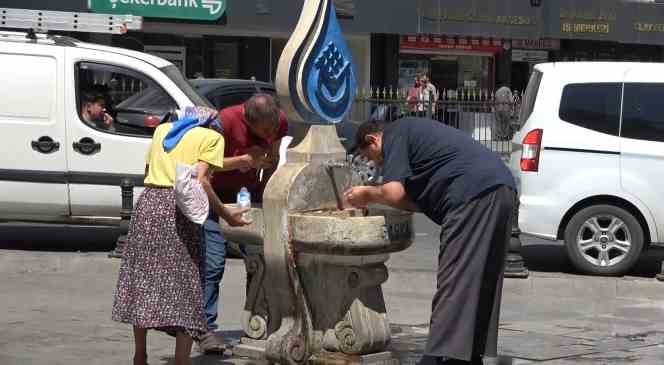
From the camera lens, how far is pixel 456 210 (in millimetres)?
6422

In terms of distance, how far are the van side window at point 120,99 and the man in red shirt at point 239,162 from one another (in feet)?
13.0

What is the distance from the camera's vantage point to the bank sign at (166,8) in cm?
2725

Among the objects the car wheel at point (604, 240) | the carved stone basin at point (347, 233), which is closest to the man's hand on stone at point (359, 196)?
the carved stone basin at point (347, 233)

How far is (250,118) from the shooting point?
7801 millimetres

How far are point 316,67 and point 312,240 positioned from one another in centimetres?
106

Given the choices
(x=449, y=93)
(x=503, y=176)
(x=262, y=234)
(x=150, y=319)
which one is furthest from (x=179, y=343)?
(x=449, y=93)

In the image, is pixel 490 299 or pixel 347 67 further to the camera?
pixel 347 67

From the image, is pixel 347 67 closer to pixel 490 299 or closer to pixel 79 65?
pixel 490 299

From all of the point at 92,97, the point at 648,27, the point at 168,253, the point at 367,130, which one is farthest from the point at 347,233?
the point at 648,27

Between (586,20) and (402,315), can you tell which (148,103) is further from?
(586,20)

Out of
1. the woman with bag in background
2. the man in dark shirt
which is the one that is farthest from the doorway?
the man in dark shirt

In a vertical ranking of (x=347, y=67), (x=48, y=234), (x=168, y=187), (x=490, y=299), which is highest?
(x=347, y=67)

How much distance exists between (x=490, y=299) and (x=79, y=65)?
→ 6701 millimetres

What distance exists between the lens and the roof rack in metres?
13.0
